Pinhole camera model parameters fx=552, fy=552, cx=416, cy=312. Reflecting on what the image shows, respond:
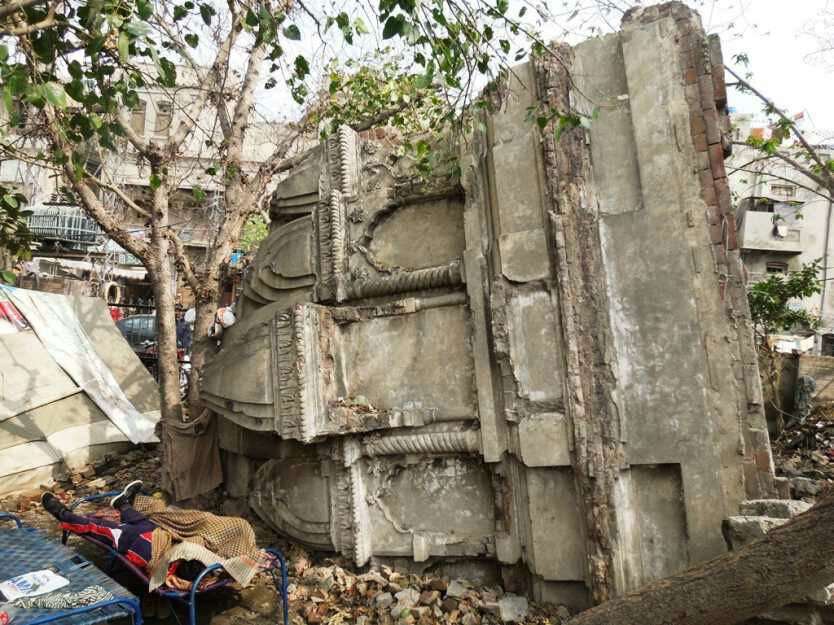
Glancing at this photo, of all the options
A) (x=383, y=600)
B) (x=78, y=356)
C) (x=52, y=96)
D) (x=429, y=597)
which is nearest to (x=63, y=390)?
(x=78, y=356)

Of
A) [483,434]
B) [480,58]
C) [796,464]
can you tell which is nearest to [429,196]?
[480,58]

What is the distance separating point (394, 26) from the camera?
330 centimetres

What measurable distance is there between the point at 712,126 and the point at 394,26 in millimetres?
2438

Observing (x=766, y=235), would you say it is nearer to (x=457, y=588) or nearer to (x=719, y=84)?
(x=719, y=84)

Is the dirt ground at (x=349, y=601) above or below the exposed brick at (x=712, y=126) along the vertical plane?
below

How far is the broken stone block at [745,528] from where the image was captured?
3344 mm

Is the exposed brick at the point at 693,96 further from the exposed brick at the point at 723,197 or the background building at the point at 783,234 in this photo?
the background building at the point at 783,234

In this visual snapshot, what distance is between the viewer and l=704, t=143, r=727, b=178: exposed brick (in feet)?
13.1

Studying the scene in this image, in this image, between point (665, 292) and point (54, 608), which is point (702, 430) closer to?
point (665, 292)

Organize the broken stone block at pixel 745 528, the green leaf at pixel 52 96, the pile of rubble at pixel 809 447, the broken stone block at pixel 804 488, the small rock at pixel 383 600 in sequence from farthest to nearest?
1. the pile of rubble at pixel 809 447
2. the broken stone block at pixel 804 488
3. the small rock at pixel 383 600
4. the broken stone block at pixel 745 528
5. the green leaf at pixel 52 96

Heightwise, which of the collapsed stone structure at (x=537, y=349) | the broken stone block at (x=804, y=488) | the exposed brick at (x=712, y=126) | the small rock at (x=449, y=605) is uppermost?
the exposed brick at (x=712, y=126)

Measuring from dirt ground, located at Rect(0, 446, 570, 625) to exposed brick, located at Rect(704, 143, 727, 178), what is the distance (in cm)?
343

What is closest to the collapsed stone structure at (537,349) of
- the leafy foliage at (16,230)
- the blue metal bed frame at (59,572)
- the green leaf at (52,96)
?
the blue metal bed frame at (59,572)

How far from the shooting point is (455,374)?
4.78m
